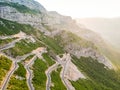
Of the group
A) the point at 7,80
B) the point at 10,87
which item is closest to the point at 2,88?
the point at 10,87

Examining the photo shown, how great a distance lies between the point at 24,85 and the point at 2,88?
969 inches

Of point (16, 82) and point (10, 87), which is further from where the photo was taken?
point (16, 82)

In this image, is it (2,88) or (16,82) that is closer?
(2,88)

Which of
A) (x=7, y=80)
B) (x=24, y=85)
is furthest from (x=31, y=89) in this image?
(x=7, y=80)

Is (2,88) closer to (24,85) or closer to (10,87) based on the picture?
(10,87)

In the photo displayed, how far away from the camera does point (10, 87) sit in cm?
18450

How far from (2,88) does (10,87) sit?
7.64 m

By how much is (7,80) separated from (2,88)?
20.3 m

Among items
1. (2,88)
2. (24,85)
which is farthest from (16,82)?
(2,88)

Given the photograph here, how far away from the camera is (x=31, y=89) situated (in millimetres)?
199375

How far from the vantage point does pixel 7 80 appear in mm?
198250

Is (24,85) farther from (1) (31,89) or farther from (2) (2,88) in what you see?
(2) (2,88)

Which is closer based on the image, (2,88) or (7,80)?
(2,88)

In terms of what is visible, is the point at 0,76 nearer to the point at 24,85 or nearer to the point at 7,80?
the point at 7,80
